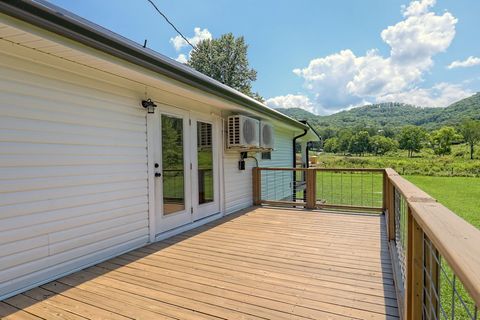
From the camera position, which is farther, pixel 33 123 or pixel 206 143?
pixel 206 143

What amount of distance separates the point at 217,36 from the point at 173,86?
23.8m

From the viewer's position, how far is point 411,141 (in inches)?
1863

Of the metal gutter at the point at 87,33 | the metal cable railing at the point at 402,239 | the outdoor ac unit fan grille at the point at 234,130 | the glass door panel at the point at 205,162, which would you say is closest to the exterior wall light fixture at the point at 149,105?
the metal gutter at the point at 87,33

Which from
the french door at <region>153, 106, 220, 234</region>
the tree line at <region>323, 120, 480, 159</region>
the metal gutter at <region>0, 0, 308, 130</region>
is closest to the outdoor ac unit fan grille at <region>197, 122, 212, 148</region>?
the french door at <region>153, 106, 220, 234</region>

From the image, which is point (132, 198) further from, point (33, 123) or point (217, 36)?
point (217, 36)

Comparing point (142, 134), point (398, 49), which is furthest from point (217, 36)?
point (142, 134)

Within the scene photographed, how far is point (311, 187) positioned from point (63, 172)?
15.3 feet

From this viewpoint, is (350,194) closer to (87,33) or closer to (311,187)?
(311,187)

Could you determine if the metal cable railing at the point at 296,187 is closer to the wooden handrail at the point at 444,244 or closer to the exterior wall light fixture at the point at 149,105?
the exterior wall light fixture at the point at 149,105

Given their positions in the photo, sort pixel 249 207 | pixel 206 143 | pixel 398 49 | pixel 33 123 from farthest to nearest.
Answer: pixel 398 49 < pixel 249 207 < pixel 206 143 < pixel 33 123

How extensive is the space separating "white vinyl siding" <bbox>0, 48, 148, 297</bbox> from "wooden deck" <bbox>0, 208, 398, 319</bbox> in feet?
0.84

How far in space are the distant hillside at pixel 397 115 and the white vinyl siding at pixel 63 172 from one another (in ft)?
156

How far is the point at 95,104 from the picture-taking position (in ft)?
10.6

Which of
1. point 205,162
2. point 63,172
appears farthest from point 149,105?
point 205,162
